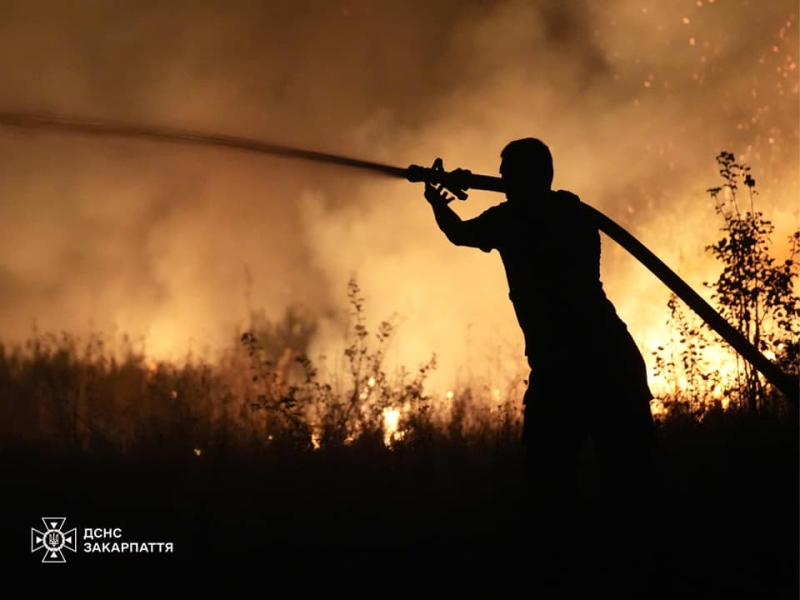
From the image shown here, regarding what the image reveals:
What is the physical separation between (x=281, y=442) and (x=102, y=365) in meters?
3.96

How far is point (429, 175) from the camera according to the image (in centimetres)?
548

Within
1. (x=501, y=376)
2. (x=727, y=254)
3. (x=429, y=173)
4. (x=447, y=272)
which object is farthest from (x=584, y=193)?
(x=429, y=173)

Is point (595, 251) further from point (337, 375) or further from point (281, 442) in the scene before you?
point (337, 375)

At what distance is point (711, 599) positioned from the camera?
4.28m

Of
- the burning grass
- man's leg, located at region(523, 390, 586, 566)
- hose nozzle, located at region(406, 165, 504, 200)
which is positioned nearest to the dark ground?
the burning grass

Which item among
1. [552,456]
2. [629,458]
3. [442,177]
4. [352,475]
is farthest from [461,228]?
[352,475]

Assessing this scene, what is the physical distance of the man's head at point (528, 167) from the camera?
4664 millimetres

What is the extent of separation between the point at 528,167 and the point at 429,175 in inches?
38.1

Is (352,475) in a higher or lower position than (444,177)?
lower

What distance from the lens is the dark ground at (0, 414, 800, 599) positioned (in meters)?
4.70

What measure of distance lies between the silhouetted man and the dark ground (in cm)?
33

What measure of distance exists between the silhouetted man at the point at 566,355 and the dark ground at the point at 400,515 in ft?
1.08

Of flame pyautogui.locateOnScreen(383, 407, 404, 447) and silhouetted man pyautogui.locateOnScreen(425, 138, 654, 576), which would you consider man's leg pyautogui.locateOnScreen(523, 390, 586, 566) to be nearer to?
silhouetted man pyautogui.locateOnScreen(425, 138, 654, 576)

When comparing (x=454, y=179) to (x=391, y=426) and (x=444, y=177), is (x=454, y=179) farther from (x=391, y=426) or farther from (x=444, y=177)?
(x=391, y=426)
